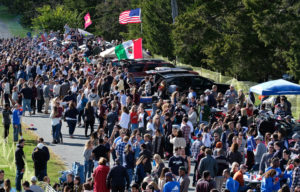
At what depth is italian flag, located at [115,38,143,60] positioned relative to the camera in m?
34.2

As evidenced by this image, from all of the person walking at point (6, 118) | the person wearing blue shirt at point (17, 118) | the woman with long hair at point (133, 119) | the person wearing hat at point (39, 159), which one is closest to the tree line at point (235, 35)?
the woman with long hair at point (133, 119)

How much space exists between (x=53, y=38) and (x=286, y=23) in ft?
103

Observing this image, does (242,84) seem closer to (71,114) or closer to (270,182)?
(71,114)

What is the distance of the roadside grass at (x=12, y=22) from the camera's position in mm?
103675

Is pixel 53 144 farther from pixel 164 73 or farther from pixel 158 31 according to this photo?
pixel 158 31

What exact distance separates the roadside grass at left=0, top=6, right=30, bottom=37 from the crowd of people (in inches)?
2805

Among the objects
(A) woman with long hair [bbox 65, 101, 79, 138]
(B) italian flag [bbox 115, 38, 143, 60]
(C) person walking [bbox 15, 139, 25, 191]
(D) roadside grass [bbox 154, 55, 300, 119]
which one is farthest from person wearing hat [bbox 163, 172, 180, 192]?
(B) italian flag [bbox 115, 38, 143, 60]

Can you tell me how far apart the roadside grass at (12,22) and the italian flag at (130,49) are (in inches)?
2747

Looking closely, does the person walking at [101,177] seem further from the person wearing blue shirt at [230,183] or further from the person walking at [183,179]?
the person wearing blue shirt at [230,183]

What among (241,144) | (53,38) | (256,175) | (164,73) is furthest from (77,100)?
(53,38)

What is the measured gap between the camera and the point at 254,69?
3647 centimetres

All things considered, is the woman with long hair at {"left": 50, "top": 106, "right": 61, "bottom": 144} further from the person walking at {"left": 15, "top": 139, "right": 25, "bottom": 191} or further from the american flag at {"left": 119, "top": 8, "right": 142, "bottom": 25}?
the american flag at {"left": 119, "top": 8, "right": 142, "bottom": 25}

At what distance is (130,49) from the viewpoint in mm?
34562

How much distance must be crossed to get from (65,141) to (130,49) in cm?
1182
